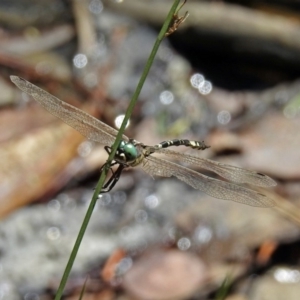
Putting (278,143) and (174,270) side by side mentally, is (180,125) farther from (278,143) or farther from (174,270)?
(174,270)

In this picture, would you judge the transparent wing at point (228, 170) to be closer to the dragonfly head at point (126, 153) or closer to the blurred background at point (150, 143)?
the dragonfly head at point (126, 153)

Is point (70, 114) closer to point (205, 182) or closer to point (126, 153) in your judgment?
point (126, 153)

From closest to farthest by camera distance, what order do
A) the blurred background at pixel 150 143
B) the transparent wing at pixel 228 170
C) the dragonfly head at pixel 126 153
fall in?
the dragonfly head at pixel 126 153, the transparent wing at pixel 228 170, the blurred background at pixel 150 143

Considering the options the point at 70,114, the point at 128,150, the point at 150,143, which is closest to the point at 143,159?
the point at 128,150

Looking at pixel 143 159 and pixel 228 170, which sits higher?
pixel 228 170

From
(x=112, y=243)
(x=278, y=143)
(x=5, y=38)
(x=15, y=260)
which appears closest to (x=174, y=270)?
(x=112, y=243)

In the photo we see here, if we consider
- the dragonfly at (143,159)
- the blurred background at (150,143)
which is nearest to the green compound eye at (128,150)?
the dragonfly at (143,159)
